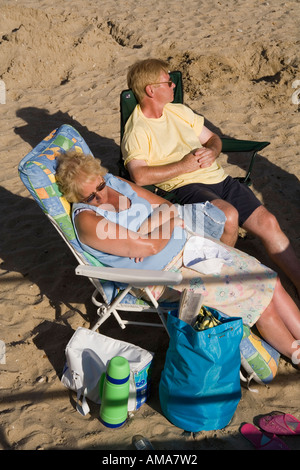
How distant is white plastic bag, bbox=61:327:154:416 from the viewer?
116 inches

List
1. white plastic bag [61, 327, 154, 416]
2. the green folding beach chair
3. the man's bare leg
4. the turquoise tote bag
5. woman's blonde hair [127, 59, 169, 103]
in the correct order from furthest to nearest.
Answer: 1. the green folding beach chair
2. woman's blonde hair [127, 59, 169, 103]
3. the man's bare leg
4. white plastic bag [61, 327, 154, 416]
5. the turquoise tote bag

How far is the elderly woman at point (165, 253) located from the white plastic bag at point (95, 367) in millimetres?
424

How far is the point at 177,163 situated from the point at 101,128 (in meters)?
2.55

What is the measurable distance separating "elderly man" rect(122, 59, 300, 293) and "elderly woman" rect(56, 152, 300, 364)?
553 millimetres

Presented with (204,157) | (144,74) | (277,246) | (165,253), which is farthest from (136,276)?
(144,74)

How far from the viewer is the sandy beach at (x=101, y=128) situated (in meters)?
2.97

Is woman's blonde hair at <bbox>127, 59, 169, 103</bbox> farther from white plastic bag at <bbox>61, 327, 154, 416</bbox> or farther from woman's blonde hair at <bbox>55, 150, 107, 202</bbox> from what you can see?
white plastic bag at <bbox>61, 327, 154, 416</bbox>

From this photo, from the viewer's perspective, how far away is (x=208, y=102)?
6.52m

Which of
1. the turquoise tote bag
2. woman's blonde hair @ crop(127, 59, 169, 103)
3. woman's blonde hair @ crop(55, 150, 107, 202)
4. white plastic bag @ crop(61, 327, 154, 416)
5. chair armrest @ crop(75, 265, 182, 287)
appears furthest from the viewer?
woman's blonde hair @ crop(127, 59, 169, 103)

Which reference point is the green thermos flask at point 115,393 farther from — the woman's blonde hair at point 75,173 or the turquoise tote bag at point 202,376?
the woman's blonde hair at point 75,173

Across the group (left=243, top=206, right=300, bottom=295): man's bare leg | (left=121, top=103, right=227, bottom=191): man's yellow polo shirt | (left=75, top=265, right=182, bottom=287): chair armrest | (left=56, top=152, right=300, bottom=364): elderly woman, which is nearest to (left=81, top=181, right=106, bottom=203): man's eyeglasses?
(left=56, top=152, right=300, bottom=364): elderly woman

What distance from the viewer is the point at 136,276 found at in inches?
110

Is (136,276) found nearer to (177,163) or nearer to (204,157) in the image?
(177,163)

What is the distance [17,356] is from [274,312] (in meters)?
1.67
